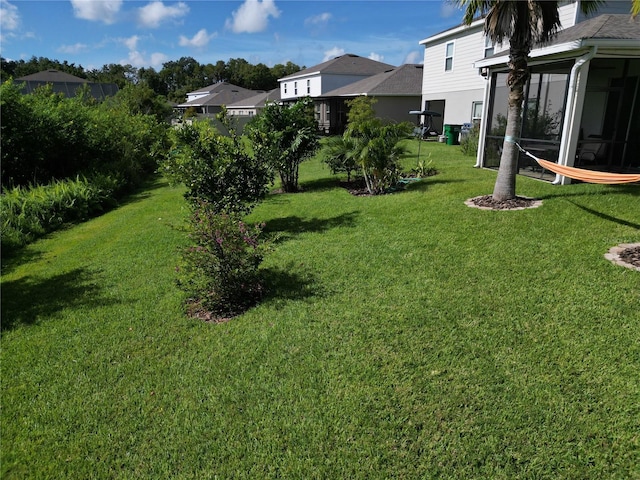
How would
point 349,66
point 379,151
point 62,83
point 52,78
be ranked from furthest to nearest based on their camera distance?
1. point 52,78
2. point 62,83
3. point 349,66
4. point 379,151

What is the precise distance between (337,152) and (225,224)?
6.12 metres

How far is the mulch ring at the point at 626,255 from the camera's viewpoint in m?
4.80

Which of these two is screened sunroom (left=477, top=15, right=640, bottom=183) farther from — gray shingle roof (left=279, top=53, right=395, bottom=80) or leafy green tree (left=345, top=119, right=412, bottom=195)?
gray shingle roof (left=279, top=53, right=395, bottom=80)

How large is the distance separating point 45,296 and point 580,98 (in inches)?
385

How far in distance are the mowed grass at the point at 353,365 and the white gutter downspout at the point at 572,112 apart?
2816 mm

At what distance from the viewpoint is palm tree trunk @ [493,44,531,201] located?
7.34m

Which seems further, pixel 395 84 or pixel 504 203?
pixel 395 84

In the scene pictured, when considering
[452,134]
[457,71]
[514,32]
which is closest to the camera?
[514,32]

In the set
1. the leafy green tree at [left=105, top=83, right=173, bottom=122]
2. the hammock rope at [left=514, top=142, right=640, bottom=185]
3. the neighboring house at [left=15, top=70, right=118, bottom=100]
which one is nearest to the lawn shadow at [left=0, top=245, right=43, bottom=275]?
the hammock rope at [left=514, top=142, right=640, bottom=185]

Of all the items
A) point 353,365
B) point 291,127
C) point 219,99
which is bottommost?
point 353,365

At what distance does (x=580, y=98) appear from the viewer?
27.1 feet

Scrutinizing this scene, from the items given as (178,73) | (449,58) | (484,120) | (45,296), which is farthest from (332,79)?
(178,73)

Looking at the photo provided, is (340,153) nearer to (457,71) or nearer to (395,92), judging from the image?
(457,71)

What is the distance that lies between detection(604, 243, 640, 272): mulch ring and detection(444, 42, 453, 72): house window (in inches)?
696
